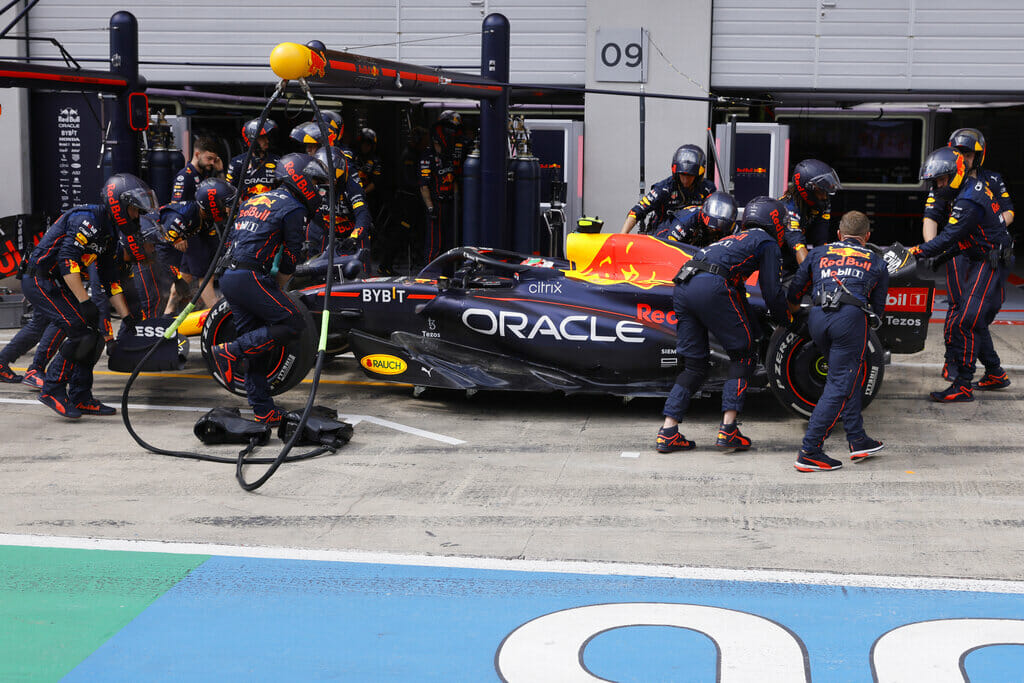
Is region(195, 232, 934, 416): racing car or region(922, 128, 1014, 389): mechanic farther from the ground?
region(922, 128, 1014, 389): mechanic

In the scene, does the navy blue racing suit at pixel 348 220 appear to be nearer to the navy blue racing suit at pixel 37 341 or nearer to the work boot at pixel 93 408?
the navy blue racing suit at pixel 37 341

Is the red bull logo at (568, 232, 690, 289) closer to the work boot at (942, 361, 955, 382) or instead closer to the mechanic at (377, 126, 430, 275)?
the work boot at (942, 361, 955, 382)

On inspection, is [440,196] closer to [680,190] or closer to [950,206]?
[680,190]

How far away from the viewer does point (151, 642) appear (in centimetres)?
449

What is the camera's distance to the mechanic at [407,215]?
16297mm

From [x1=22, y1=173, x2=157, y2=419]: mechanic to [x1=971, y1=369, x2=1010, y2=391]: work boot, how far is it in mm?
6757

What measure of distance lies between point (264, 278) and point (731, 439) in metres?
Result: 3.29

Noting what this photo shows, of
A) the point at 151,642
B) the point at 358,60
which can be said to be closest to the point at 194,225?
the point at 358,60

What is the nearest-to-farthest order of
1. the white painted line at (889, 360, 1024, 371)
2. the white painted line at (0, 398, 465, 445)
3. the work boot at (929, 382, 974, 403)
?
the white painted line at (0, 398, 465, 445), the work boot at (929, 382, 974, 403), the white painted line at (889, 360, 1024, 371)

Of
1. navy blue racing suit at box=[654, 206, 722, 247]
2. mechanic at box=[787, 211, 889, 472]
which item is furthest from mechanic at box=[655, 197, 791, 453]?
navy blue racing suit at box=[654, 206, 722, 247]

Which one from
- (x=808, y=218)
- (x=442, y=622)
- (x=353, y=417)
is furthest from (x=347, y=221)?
(x=442, y=622)

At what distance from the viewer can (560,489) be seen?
6469 mm

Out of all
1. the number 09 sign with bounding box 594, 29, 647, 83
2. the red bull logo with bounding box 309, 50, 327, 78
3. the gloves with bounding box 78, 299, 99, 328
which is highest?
the number 09 sign with bounding box 594, 29, 647, 83

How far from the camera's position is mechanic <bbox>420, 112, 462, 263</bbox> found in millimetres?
13883
